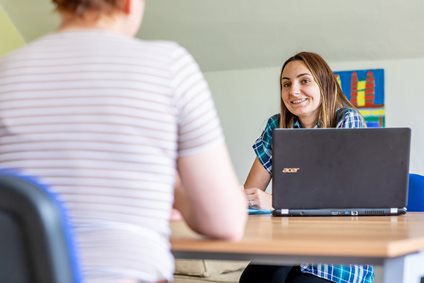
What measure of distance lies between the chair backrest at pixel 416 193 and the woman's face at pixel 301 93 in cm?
41

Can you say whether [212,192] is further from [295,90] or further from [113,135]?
[295,90]

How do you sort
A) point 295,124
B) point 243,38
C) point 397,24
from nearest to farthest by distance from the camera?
point 295,124 < point 397,24 < point 243,38

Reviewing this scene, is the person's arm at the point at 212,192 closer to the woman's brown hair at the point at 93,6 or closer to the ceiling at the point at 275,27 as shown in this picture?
the woman's brown hair at the point at 93,6

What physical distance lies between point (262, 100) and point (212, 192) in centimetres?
355

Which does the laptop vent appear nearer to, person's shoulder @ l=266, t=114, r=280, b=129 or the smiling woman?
the smiling woman

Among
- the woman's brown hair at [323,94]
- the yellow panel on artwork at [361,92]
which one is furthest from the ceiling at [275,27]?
the woman's brown hair at [323,94]

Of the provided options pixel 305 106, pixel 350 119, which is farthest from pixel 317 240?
pixel 305 106

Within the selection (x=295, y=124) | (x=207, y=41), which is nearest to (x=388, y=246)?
(x=295, y=124)

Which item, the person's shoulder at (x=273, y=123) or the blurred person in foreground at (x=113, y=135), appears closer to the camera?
the blurred person in foreground at (x=113, y=135)

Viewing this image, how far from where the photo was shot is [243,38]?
171 inches

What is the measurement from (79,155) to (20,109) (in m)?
0.12

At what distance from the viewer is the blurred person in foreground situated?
37.4 inches

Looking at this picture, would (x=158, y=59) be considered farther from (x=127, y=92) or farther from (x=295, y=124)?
(x=295, y=124)

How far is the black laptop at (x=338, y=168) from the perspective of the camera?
1.75 meters
